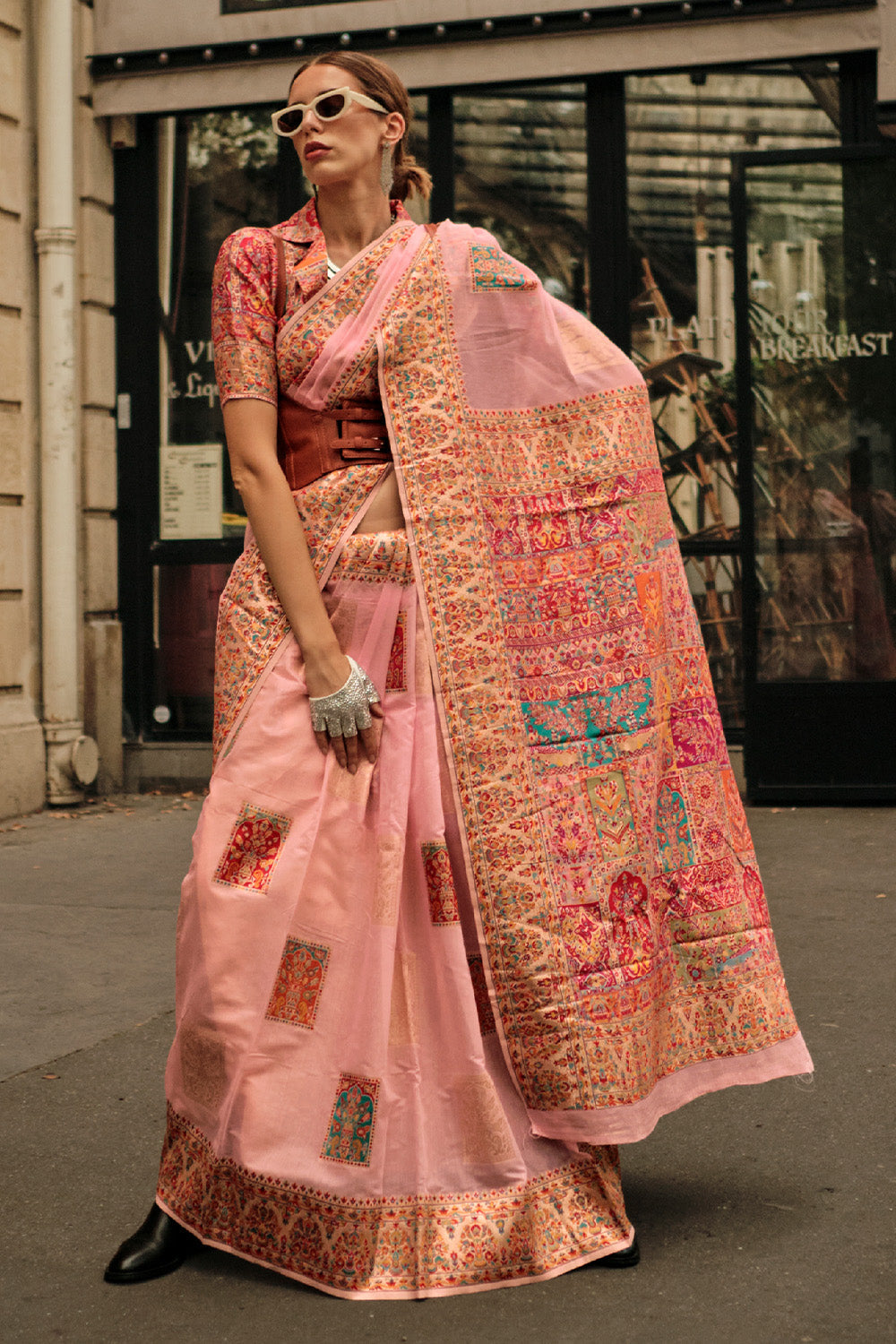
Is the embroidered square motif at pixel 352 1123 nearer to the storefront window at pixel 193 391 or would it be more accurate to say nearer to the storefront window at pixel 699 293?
the storefront window at pixel 699 293

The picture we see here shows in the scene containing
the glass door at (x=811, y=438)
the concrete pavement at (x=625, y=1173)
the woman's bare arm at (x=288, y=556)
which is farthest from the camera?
the glass door at (x=811, y=438)

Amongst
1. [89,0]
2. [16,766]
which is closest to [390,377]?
[16,766]

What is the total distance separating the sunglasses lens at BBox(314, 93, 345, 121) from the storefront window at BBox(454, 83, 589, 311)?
6.30m

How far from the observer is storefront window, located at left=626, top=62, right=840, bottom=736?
9117 millimetres

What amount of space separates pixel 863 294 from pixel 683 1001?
6.46 meters

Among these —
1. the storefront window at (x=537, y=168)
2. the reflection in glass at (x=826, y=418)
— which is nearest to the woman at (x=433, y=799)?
the reflection in glass at (x=826, y=418)

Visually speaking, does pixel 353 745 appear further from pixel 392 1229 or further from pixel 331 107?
pixel 331 107

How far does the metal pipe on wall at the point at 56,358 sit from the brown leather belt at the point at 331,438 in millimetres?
6230

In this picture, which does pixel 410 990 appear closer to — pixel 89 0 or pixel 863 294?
pixel 863 294

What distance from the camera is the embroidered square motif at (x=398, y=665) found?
9.89ft

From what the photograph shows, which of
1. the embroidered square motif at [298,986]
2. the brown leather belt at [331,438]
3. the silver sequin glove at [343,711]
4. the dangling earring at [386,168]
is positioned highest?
the dangling earring at [386,168]

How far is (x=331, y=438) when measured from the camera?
10.0 feet

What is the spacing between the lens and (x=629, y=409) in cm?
321

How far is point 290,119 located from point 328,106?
8 cm
